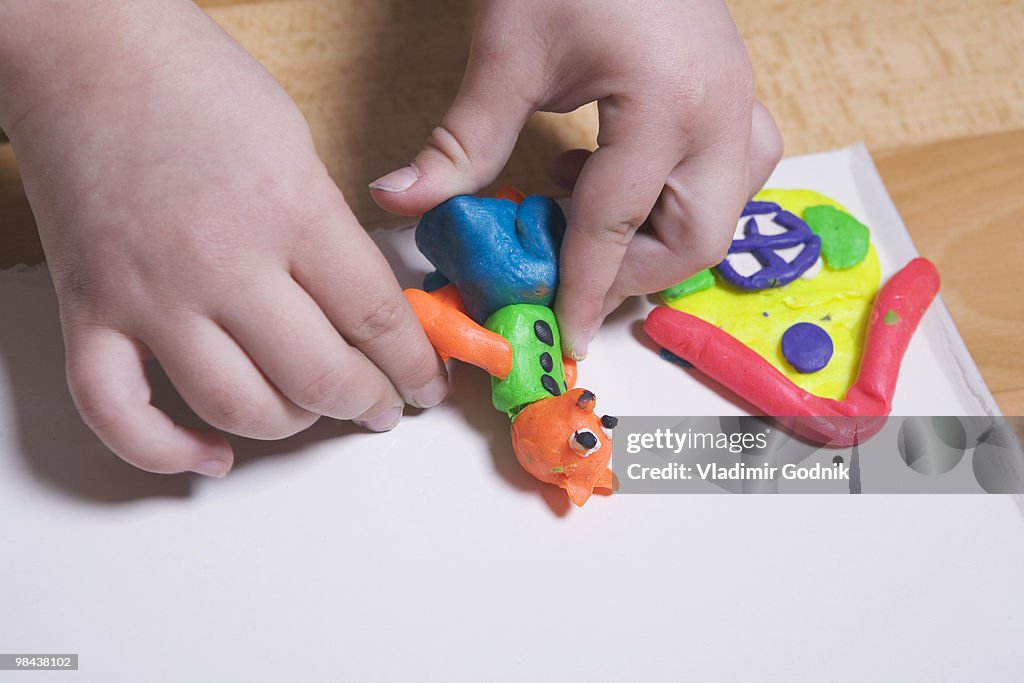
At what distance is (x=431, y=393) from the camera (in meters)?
0.64

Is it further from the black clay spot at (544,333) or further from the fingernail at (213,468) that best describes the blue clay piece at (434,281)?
the fingernail at (213,468)

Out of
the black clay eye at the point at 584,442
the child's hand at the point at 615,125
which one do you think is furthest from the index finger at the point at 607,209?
the black clay eye at the point at 584,442

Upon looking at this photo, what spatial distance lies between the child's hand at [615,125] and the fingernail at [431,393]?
94 millimetres

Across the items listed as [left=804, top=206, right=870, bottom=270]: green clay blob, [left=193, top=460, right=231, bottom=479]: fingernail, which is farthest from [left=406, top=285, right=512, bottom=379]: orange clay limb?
[left=804, top=206, right=870, bottom=270]: green clay blob

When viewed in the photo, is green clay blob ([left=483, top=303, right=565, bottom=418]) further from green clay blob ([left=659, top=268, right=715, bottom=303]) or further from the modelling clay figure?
green clay blob ([left=659, top=268, right=715, bottom=303])

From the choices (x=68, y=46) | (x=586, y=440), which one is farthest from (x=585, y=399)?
(x=68, y=46)

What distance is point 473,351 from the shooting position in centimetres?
60

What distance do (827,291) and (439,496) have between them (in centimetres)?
34

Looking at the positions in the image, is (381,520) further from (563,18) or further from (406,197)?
(563,18)

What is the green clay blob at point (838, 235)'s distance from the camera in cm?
74

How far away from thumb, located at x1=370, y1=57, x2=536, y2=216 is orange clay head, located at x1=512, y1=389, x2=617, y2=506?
155 mm

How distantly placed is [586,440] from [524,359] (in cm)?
8

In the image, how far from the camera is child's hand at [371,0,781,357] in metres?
0.61

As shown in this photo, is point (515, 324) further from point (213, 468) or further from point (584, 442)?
point (213, 468)
